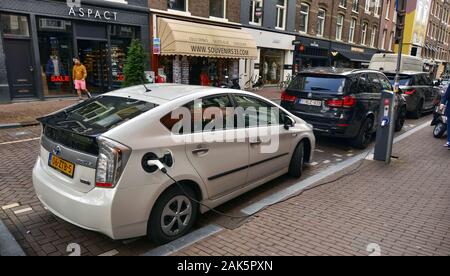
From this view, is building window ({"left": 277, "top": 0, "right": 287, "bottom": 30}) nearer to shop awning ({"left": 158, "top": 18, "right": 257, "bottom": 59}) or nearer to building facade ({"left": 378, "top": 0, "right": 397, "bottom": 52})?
shop awning ({"left": 158, "top": 18, "right": 257, "bottom": 59})

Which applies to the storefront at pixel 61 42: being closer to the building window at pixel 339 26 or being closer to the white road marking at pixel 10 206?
the white road marking at pixel 10 206

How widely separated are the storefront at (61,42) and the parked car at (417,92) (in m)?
10.9

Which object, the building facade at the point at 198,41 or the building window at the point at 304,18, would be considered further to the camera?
the building window at the point at 304,18

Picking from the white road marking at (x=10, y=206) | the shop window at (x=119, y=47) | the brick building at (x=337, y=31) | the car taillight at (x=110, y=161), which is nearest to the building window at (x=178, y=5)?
the shop window at (x=119, y=47)

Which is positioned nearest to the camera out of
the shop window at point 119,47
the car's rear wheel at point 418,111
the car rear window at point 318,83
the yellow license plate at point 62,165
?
the yellow license plate at point 62,165

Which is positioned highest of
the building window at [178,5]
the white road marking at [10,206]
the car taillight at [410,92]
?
the building window at [178,5]

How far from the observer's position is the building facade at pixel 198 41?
15.2 m

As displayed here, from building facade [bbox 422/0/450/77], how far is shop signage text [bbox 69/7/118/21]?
4433 cm

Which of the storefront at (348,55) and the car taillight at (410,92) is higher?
the storefront at (348,55)

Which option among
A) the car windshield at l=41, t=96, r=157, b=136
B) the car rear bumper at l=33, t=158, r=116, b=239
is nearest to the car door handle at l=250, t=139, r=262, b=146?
the car windshield at l=41, t=96, r=157, b=136

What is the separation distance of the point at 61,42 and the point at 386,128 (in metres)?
12.3

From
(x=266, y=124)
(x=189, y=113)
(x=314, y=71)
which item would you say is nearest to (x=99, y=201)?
(x=189, y=113)

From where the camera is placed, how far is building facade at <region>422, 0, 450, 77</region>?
47.1 metres

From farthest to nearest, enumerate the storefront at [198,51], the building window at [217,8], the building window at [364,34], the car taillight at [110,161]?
1. the building window at [364,34]
2. the building window at [217,8]
3. the storefront at [198,51]
4. the car taillight at [110,161]
